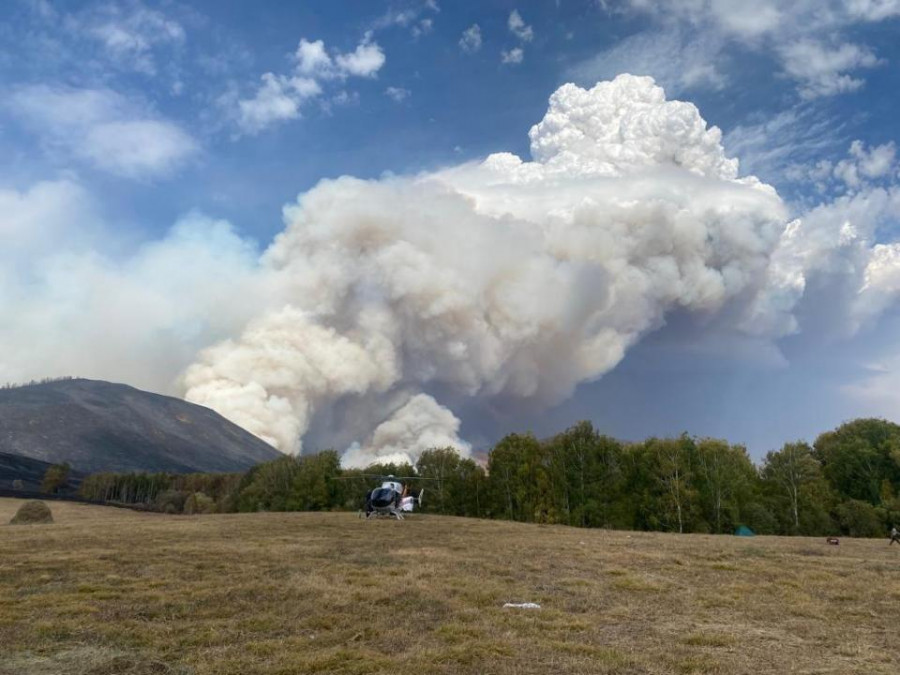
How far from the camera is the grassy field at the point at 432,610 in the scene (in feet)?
40.7

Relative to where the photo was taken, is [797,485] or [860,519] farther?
[797,485]

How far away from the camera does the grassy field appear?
40.7 feet

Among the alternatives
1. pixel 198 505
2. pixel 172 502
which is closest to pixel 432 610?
pixel 198 505

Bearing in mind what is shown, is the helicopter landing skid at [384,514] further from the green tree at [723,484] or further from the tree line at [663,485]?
the green tree at [723,484]

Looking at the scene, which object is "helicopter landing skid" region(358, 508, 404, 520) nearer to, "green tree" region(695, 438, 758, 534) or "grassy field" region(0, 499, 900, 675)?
"grassy field" region(0, 499, 900, 675)

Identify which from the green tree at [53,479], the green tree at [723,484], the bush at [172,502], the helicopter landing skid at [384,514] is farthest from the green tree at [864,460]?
the green tree at [53,479]

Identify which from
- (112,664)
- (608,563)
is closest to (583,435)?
(608,563)

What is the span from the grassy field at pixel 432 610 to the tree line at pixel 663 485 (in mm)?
42314

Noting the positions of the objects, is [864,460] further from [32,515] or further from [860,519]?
[32,515]

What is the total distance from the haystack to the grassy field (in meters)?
23.7

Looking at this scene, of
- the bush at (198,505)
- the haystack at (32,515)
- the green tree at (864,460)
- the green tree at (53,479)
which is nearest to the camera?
the haystack at (32,515)

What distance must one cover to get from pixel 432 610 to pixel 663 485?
214 ft

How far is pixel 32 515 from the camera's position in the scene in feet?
168

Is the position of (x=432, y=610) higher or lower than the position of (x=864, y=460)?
lower
